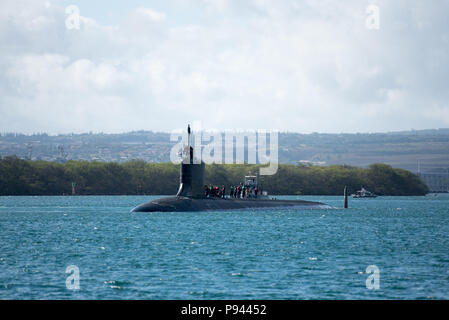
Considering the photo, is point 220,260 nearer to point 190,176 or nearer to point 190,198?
point 190,176

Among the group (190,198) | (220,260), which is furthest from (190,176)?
(220,260)

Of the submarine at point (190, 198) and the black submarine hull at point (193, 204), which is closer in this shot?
the submarine at point (190, 198)

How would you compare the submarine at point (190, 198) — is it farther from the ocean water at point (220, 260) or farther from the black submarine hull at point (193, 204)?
the ocean water at point (220, 260)

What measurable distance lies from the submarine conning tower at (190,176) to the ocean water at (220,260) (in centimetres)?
346

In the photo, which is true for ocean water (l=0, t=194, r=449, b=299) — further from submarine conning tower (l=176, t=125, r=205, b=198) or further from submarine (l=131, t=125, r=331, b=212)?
submarine conning tower (l=176, t=125, r=205, b=198)

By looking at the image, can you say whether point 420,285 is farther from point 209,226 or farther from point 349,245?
point 209,226

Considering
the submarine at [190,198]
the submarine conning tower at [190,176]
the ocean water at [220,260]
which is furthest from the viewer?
the submarine at [190,198]

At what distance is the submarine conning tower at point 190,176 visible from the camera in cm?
6462

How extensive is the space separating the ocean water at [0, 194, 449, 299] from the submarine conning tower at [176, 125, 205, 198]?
346 cm

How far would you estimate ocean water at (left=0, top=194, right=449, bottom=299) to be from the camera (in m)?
29.4

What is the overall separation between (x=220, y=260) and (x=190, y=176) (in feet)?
91.0

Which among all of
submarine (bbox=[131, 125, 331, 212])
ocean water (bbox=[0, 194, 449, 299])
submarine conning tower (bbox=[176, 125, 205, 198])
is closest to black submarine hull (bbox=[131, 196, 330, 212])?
submarine (bbox=[131, 125, 331, 212])

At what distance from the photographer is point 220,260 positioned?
125ft

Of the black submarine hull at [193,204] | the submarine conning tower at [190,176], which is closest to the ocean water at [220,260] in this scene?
the black submarine hull at [193,204]
